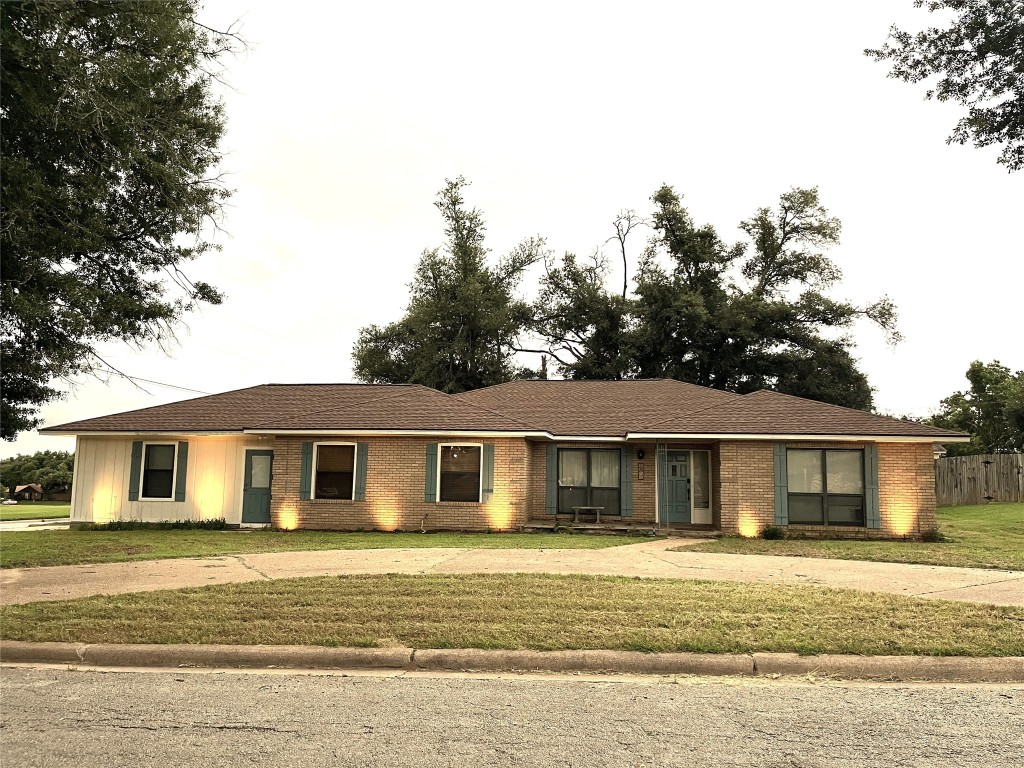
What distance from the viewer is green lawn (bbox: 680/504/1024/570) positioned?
11.8m

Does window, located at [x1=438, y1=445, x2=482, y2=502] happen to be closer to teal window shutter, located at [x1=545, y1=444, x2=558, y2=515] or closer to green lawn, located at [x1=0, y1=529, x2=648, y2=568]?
green lawn, located at [x1=0, y1=529, x2=648, y2=568]

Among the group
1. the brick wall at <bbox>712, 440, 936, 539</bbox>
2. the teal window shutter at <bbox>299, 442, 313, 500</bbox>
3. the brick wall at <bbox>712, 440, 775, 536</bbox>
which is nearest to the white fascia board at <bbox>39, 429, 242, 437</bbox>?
the teal window shutter at <bbox>299, 442, 313, 500</bbox>

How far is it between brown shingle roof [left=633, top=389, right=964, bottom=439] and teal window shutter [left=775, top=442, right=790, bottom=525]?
0.67m

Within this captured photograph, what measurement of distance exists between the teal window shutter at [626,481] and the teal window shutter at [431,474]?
200 inches

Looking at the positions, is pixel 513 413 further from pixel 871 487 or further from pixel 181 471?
pixel 871 487

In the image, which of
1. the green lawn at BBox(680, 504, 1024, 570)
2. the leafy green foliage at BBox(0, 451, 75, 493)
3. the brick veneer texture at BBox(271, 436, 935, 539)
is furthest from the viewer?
the leafy green foliage at BBox(0, 451, 75, 493)

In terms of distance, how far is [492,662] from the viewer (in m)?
5.84

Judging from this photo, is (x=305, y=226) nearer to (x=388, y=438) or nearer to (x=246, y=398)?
(x=246, y=398)

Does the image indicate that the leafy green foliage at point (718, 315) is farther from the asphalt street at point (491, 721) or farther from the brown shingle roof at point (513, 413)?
the asphalt street at point (491, 721)

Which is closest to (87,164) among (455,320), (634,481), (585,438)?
(585,438)

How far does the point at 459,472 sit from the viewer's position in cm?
1828

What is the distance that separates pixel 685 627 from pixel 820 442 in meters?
12.2

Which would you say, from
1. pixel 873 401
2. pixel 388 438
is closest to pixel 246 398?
pixel 388 438

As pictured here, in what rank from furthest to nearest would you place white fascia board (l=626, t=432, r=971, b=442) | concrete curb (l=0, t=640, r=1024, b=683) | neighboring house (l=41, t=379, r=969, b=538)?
neighboring house (l=41, t=379, r=969, b=538), white fascia board (l=626, t=432, r=971, b=442), concrete curb (l=0, t=640, r=1024, b=683)
